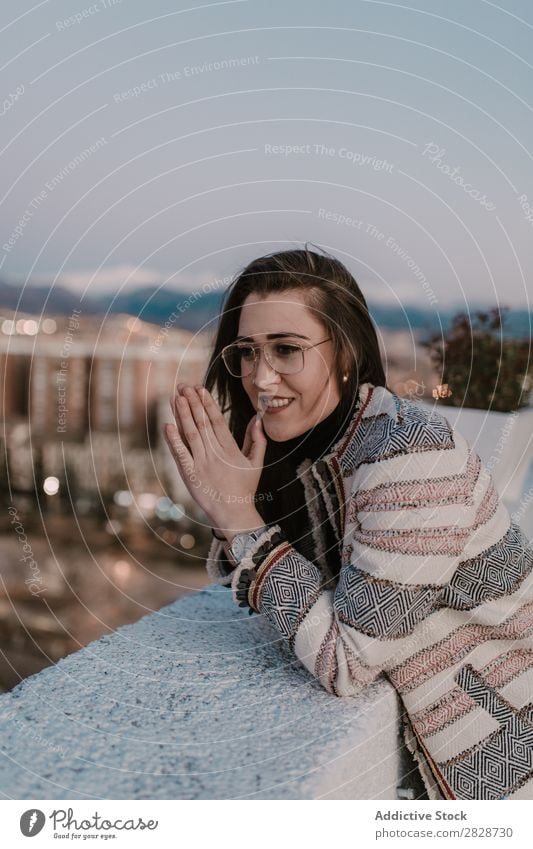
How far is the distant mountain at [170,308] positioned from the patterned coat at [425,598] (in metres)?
0.24

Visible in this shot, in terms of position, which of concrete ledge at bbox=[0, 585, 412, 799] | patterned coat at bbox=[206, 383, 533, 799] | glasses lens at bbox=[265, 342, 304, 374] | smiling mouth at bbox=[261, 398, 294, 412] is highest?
glasses lens at bbox=[265, 342, 304, 374]

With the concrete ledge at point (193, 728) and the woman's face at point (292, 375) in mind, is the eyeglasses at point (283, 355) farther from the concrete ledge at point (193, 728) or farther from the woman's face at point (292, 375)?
the concrete ledge at point (193, 728)

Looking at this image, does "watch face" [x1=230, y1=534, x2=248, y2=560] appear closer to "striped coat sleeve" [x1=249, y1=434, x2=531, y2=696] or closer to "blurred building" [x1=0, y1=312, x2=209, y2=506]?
"striped coat sleeve" [x1=249, y1=434, x2=531, y2=696]

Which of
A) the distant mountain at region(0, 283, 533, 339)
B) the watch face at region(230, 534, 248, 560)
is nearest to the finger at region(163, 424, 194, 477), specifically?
the watch face at region(230, 534, 248, 560)

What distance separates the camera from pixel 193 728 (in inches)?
29.9

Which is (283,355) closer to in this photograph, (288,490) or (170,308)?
(288,490)

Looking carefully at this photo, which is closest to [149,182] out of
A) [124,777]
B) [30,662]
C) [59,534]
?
[124,777]

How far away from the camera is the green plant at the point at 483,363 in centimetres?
123

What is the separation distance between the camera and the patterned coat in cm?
77

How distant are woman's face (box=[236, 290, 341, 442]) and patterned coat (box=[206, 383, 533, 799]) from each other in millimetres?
59

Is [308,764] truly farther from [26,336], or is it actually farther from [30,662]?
[30,662]

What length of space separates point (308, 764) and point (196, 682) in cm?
21

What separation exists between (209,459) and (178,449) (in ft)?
0.14
